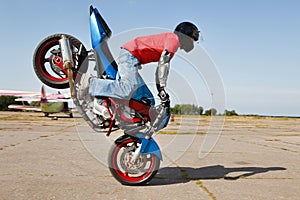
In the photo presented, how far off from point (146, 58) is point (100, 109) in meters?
1.05

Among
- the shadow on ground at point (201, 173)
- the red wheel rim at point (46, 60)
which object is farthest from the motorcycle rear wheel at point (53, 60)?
the shadow on ground at point (201, 173)

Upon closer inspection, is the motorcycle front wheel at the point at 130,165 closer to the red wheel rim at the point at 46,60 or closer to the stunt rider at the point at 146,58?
the stunt rider at the point at 146,58

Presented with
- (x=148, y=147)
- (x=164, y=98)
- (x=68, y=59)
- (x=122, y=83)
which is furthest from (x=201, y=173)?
(x=68, y=59)

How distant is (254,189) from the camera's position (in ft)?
16.3

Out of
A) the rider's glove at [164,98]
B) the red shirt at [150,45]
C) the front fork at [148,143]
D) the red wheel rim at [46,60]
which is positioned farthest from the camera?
the red wheel rim at [46,60]

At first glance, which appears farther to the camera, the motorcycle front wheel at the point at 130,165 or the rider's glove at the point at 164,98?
the motorcycle front wheel at the point at 130,165

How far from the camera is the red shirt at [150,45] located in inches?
195

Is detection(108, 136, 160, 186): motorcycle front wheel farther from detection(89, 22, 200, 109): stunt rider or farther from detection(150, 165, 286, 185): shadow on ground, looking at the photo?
detection(89, 22, 200, 109): stunt rider

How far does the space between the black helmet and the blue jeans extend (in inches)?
29.4

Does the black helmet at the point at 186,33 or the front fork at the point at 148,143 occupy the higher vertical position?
the black helmet at the point at 186,33

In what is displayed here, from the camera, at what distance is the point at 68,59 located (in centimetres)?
514

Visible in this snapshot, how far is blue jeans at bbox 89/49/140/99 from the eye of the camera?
→ 4926 millimetres

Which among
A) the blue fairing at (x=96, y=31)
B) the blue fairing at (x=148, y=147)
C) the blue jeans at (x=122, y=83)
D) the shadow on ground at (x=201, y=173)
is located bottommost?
the shadow on ground at (x=201, y=173)

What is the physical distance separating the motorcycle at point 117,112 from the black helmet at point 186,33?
853 mm
